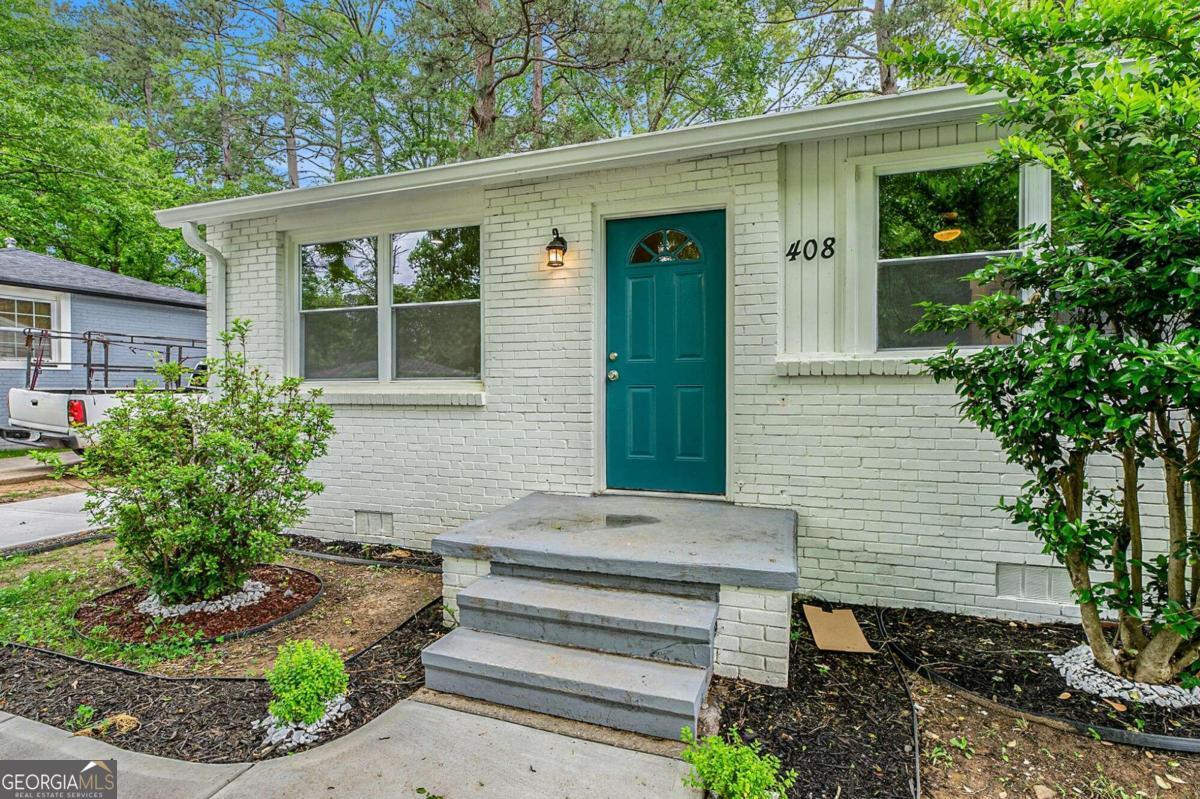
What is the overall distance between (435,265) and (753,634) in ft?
12.0

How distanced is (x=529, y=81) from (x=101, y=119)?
30.9 ft

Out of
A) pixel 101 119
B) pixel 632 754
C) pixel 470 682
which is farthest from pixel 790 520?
pixel 101 119

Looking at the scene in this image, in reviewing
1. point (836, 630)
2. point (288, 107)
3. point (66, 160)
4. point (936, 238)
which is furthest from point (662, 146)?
point (66, 160)

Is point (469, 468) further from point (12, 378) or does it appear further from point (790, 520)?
point (12, 378)

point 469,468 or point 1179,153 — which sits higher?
point 1179,153

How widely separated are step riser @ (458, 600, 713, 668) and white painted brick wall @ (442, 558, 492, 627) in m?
0.28

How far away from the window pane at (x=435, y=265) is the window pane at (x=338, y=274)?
0.26 metres

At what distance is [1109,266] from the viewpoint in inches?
77.1

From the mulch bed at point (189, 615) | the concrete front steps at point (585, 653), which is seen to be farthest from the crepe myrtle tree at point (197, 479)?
the concrete front steps at point (585, 653)

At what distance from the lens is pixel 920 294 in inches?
133

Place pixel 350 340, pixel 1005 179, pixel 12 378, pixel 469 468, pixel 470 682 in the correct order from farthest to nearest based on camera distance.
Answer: pixel 12 378
pixel 350 340
pixel 469 468
pixel 1005 179
pixel 470 682

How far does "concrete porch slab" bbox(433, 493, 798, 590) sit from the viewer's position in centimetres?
254

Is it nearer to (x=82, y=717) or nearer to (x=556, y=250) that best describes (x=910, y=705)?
(x=556, y=250)

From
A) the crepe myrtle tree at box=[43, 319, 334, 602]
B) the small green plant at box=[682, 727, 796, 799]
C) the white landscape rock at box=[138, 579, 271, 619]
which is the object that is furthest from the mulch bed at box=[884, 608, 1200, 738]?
the white landscape rock at box=[138, 579, 271, 619]
